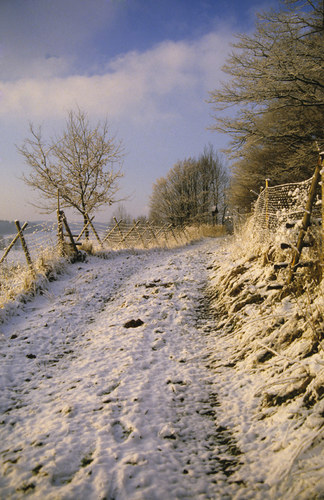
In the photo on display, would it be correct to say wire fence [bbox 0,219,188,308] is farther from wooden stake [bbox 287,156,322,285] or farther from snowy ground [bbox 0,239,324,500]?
wooden stake [bbox 287,156,322,285]

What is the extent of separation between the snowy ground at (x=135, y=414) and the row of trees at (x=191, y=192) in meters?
26.1

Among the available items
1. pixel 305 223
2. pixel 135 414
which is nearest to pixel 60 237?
pixel 135 414

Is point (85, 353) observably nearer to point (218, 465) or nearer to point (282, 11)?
point (218, 465)

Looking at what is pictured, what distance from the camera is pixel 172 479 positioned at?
5.57ft

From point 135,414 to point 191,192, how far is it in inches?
1181

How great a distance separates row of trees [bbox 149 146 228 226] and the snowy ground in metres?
26.1

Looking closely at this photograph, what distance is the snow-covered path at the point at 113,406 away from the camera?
1686 millimetres

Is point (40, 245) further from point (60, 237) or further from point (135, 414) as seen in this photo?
→ point (135, 414)

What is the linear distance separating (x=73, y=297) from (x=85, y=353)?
2.51 m

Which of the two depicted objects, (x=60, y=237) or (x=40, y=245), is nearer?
(x=40, y=245)

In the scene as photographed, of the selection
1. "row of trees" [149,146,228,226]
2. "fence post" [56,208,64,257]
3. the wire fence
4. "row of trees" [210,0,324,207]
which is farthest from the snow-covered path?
"row of trees" [149,146,228,226]

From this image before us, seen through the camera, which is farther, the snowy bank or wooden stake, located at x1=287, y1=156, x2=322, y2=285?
wooden stake, located at x1=287, y1=156, x2=322, y2=285

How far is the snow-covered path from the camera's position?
66.4 inches

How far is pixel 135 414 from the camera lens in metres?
2.33
